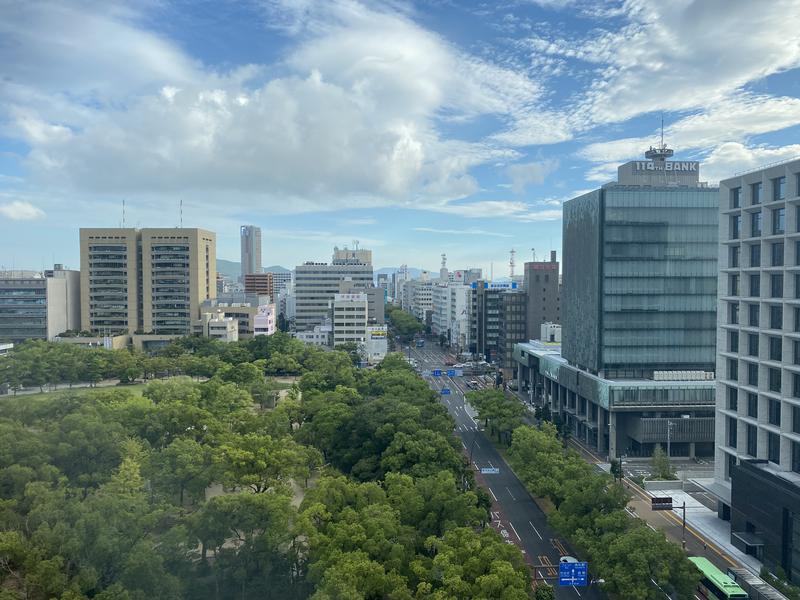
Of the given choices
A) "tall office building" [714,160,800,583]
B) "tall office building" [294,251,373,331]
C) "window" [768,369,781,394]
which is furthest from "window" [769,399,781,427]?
"tall office building" [294,251,373,331]

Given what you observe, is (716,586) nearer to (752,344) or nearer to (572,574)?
(572,574)

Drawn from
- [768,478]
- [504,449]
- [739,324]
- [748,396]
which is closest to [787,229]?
[739,324]

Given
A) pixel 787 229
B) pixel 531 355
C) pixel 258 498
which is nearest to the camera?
pixel 258 498

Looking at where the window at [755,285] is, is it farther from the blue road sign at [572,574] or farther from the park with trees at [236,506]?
the park with trees at [236,506]

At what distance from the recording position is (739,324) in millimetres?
38812

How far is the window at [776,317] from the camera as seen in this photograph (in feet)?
117

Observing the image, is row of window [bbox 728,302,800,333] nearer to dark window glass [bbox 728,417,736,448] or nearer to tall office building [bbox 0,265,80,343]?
dark window glass [bbox 728,417,736,448]

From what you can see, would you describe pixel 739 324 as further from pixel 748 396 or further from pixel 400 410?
pixel 400 410

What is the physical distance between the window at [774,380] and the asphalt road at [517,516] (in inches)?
618

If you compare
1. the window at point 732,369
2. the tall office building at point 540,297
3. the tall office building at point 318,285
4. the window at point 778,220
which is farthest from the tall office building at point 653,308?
the tall office building at point 318,285

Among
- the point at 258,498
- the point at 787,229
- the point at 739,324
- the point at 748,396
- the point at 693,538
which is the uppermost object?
the point at 787,229

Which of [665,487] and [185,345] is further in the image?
[185,345]

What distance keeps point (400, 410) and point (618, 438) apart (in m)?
23.3

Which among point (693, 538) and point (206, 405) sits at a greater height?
point (206, 405)
